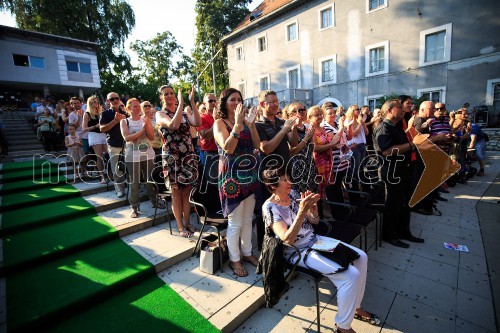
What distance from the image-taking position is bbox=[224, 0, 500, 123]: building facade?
36.2 feet

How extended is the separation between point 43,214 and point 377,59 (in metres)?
16.1

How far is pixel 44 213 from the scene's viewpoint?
3713 millimetres

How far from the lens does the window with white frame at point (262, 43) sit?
1934 centimetres

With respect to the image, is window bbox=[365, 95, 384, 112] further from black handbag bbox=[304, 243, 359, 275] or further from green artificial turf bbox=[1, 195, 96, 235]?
green artificial turf bbox=[1, 195, 96, 235]

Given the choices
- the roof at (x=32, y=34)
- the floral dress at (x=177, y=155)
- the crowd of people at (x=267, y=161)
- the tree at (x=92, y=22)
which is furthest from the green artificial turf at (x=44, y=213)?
the tree at (x=92, y=22)

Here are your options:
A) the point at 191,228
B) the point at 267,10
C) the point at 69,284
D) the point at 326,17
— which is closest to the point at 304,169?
the point at 191,228

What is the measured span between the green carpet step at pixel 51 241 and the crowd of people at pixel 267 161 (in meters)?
0.60

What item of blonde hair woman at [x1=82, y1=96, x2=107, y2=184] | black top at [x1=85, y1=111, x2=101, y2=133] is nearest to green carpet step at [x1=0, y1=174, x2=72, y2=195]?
blonde hair woman at [x1=82, y1=96, x2=107, y2=184]

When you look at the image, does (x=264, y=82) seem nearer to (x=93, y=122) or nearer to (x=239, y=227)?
(x=93, y=122)

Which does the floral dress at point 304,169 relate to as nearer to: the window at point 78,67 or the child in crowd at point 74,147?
the child in crowd at point 74,147

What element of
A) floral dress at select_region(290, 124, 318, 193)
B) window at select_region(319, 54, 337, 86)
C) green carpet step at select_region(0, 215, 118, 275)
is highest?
window at select_region(319, 54, 337, 86)

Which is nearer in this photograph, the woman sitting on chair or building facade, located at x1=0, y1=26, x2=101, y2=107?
the woman sitting on chair

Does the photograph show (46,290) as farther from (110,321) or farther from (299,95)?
(299,95)

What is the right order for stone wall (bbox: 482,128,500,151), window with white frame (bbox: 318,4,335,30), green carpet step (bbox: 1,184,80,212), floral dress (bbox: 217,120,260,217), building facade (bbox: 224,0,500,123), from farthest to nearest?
window with white frame (bbox: 318,4,335,30), building facade (bbox: 224,0,500,123), stone wall (bbox: 482,128,500,151), green carpet step (bbox: 1,184,80,212), floral dress (bbox: 217,120,260,217)
